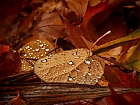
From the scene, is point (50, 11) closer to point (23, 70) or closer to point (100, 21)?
point (100, 21)

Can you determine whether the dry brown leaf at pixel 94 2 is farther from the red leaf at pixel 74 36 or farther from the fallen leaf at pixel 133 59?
the fallen leaf at pixel 133 59

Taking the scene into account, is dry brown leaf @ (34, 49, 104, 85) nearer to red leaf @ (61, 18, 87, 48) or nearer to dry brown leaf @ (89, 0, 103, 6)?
red leaf @ (61, 18, 87, 48)

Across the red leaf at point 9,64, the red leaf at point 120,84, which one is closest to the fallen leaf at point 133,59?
the red leaf at point 120,84

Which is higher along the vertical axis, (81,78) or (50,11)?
(50,11)

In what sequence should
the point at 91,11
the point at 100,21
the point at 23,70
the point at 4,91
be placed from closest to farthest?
the point at 4,91
the point at 23,70
the point at 91,11
the point at 100,21

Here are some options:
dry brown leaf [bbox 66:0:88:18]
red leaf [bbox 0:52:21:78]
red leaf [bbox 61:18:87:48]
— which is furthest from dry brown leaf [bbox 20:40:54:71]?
dry brown leaf [bbox 66:0:88:18]

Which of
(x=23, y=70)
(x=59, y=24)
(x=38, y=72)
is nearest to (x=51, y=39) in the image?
(x=59, y=24)

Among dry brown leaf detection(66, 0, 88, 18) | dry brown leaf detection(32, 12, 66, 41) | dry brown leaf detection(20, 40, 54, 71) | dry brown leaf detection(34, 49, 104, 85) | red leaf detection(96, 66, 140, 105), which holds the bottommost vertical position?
red leaf detection(96, 66, 140, 105)

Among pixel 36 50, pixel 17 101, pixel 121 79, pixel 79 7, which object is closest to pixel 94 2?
pixel 79 7

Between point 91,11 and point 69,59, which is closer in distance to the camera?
point 69,59
